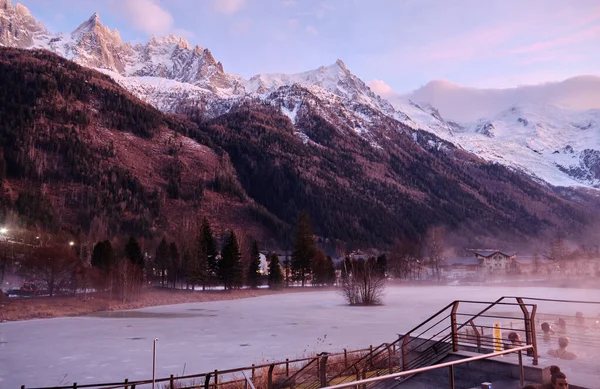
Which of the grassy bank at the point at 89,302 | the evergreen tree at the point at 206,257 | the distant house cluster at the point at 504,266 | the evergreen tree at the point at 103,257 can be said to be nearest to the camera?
the grassy bank at the point at 89,302

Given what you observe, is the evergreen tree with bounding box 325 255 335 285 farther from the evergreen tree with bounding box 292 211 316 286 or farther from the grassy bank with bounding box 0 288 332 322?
the grassy bank with bounding box 0 288 332 322

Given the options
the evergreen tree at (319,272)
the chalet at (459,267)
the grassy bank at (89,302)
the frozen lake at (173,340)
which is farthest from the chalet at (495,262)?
the frozen lake at (173,340)

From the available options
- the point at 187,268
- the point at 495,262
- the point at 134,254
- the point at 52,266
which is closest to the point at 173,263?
the point at 187,268

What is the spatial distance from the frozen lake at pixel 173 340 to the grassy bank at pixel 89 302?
17.5 feet

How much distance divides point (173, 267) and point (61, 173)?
129 metres

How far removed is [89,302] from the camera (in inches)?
2507

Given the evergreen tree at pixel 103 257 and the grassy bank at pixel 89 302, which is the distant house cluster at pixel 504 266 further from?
the evergreen tree at pixel 103 257

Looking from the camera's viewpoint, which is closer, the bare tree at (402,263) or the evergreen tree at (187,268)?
the evergreen tree at (187,268)

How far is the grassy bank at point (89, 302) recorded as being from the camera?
5383 cm

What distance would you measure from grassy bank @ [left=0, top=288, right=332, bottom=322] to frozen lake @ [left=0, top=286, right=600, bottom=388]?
210 inches

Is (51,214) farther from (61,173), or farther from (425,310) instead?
(425,310)

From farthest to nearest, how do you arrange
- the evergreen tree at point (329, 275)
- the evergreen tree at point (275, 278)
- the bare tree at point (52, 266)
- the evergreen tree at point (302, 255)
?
1. the evergreen tree at point (329, 275)
2. the evergreen tree at point (302, 255)
3. the evergreen tree at point (275, 278)
4. the bare tree at point (52, 266)

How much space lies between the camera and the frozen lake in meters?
23.6

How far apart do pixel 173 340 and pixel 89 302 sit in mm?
35739
